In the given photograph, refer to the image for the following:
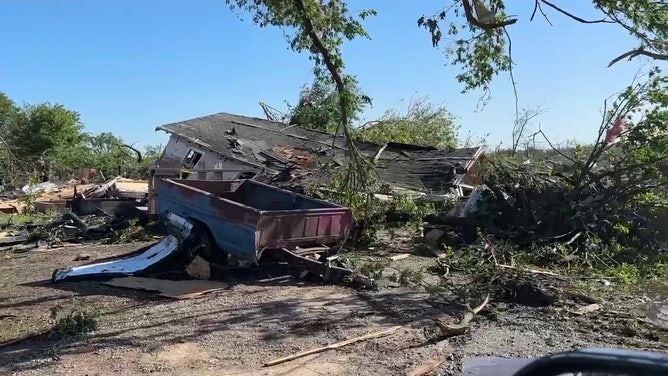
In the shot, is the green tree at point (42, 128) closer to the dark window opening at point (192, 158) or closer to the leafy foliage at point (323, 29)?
the dark window opening at point (192, 158)

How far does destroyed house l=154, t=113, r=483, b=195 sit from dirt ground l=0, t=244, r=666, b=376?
12617 mm

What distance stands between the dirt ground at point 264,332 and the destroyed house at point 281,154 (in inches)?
497

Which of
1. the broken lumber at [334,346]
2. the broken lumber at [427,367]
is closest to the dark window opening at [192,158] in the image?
the broken lumber at [334,346]

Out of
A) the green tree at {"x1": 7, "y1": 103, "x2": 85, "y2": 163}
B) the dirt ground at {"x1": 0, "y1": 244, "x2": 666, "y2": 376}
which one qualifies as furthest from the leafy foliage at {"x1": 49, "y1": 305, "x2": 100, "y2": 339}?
the green tree at {"x1": 7, "y1": 103, "x2": 85, "y2": 163}

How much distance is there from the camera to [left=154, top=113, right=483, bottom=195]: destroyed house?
23625 mm

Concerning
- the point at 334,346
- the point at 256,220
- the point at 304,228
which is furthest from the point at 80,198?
the point at 334,346

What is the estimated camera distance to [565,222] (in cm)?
1290

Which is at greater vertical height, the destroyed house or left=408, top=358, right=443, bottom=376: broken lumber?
the destroyed house

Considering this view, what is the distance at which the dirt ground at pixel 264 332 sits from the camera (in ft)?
19.4

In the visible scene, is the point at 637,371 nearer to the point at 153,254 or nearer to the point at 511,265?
the point at 511,265

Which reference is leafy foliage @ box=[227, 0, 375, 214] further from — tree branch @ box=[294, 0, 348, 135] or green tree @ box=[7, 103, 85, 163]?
green tree @ box=[7, 103, 85, 163]

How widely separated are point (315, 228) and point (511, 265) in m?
3.16

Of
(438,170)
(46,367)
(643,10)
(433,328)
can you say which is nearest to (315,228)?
(433,328)

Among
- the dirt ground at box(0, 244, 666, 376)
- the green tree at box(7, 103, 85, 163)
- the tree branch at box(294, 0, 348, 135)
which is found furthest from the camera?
the green tree at box(7, 103, 85, 163)
